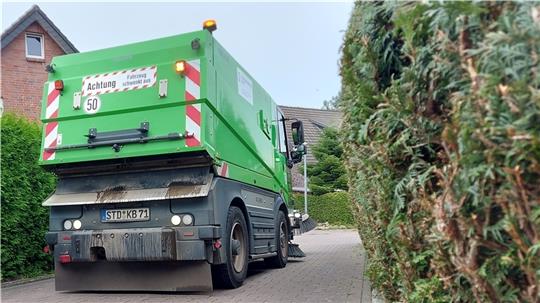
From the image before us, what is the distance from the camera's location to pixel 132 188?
19.5ft

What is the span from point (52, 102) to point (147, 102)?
4.47 ft

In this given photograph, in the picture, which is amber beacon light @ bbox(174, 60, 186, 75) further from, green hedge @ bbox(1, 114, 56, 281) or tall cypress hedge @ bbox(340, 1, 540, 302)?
tall cypress hedge @ bbox(340, 1, 540, 302)

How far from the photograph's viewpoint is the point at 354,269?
27.7ft

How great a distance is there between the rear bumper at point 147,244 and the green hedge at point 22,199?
1.99 m

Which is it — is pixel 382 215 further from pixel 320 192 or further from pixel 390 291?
pixel 320 192

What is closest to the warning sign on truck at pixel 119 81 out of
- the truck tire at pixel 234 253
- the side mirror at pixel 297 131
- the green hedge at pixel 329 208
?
the truck tire at pixel 234 253

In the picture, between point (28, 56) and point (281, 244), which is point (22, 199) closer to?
point (281, 244)

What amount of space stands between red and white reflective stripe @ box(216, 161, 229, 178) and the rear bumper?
2.24ft

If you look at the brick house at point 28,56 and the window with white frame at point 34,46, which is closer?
the brick house at point 28,56

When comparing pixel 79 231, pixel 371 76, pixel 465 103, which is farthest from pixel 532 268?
pixel 79 231

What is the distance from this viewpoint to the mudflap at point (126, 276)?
580 cm

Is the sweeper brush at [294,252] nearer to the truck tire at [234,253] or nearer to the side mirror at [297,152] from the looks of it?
the side mirror at [297,152]

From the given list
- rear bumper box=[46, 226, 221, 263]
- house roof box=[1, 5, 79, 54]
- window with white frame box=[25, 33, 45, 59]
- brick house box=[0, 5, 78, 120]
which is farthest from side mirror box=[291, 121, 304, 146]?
window with white frame box=[25, 33, 45, 59]

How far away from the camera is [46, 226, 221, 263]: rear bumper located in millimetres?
5488
